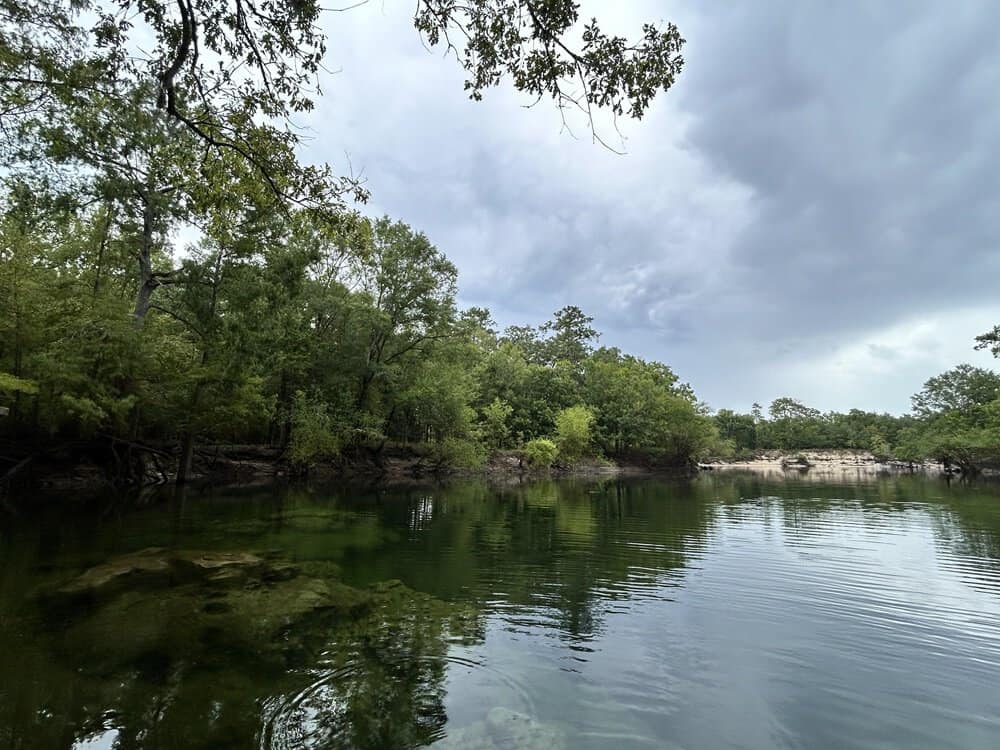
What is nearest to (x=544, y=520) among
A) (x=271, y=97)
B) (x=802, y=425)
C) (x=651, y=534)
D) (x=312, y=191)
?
(x=651, y=534)

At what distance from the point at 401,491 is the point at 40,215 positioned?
18.5m

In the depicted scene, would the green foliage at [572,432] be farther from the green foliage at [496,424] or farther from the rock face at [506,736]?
the rock face at [506,736]

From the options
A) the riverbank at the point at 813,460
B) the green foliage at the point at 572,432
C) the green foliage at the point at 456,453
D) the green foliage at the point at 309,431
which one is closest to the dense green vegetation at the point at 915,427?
the riverbank at the point at 813,460

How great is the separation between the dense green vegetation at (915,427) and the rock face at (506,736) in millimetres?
51068

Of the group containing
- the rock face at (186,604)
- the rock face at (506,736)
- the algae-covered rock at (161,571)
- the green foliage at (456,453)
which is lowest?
the rock face at (506,736)

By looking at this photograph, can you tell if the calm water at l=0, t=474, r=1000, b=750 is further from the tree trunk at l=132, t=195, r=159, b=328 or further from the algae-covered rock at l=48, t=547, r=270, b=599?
the tree trunk at l=132, t=195, r=159, b=328

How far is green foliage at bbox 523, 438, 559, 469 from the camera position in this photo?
49906 millimetres

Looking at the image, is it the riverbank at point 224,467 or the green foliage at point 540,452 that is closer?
the riverbank at point 224,467

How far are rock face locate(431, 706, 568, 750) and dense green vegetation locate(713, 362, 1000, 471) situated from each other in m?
51.1

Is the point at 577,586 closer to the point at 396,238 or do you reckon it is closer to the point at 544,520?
the point at 544,520

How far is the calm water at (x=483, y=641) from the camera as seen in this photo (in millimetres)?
4512

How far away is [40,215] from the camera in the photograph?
50.1 ft

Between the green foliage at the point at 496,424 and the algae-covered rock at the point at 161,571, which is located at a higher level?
the green foliage at the point at 496,424

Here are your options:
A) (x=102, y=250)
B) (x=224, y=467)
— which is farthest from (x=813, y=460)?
(x=102, y=250)
